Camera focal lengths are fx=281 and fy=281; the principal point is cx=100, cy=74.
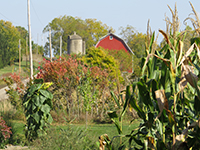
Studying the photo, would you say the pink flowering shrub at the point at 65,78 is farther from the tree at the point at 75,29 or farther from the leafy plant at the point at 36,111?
the tree at the point at 75,29

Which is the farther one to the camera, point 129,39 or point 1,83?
point 129,39

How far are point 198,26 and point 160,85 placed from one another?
1.01 meters

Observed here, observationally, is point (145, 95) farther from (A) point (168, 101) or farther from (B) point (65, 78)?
(B) point (65, 78)

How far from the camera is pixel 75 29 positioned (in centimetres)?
7175

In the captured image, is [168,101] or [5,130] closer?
[168,101]

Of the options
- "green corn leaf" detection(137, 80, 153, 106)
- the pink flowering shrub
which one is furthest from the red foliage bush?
"green corn leaf" detection(137, 80, 153, 106)

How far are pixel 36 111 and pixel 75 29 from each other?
65.6 meters

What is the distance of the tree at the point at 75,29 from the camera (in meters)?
71.2

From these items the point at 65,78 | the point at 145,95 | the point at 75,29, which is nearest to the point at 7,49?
the point at 75,29

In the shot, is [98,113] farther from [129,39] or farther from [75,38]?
[129,39]

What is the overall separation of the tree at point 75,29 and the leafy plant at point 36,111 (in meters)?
63.2

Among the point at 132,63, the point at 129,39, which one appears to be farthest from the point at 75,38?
the point at 129,39

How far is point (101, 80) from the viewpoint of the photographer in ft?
41.0

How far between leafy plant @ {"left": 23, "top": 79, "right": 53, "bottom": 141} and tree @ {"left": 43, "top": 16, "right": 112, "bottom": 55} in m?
63.2
